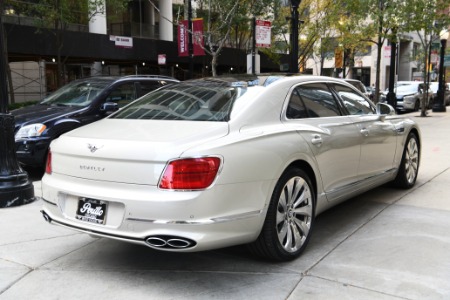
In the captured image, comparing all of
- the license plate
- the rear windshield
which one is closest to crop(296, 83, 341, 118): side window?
the rear windshield

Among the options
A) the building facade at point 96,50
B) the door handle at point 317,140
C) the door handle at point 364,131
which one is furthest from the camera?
the building facade at point 96,50

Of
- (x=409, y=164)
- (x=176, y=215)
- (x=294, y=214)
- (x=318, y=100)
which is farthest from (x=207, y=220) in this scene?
(x=409, y=164)

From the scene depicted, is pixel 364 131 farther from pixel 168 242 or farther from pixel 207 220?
pixel 168 242

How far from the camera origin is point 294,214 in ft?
13.2

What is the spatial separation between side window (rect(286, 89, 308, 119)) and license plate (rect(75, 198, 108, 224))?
1.81 m

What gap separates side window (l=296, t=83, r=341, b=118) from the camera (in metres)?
4.57

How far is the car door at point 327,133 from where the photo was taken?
4.32 meters

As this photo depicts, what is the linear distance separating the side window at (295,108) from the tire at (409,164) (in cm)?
247

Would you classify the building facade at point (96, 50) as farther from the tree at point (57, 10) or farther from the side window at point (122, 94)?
the side window at point (122, 94)

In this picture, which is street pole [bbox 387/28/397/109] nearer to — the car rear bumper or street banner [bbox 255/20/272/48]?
street banner [bbox 255/20/272/48]

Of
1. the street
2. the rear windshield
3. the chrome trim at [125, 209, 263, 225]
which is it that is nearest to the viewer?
the chrome trim at [125, 209, 263, 225]

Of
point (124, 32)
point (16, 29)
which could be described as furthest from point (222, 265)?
point (124, 32)

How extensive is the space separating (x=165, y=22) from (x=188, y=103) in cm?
2632

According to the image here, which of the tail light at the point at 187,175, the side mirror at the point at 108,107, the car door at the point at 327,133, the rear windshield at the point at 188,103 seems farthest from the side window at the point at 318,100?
the side mirror at the point at 108,107
